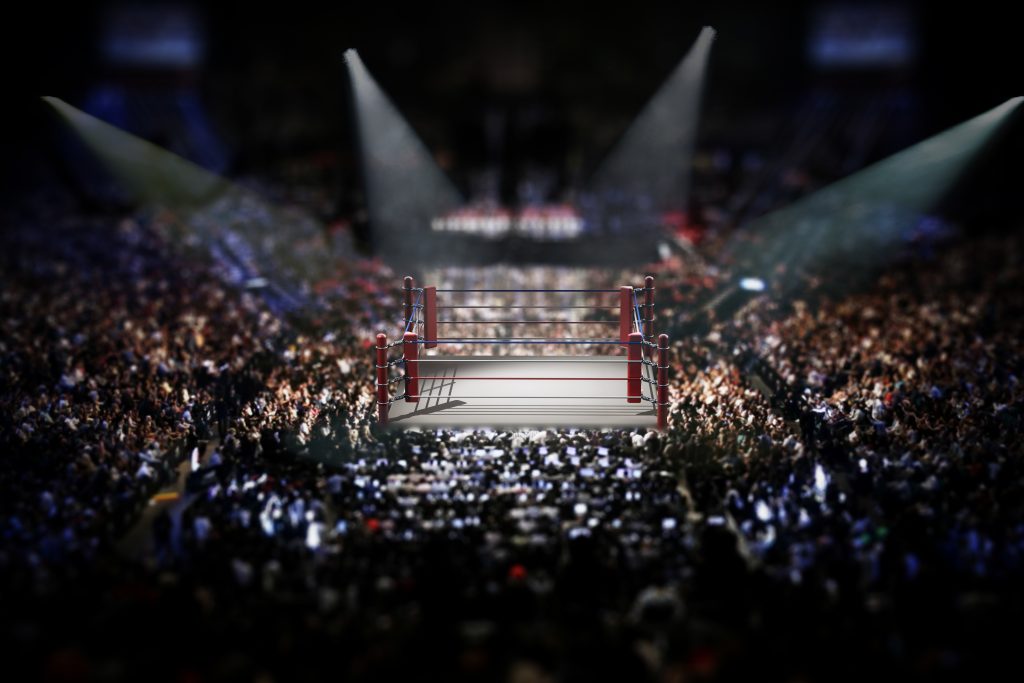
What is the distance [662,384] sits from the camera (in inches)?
381

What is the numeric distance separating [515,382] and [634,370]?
1.93 metres

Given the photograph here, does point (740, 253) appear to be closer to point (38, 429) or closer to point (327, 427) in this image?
point (327, 427)

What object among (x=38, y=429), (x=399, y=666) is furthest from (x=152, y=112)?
(x=399, y=666)

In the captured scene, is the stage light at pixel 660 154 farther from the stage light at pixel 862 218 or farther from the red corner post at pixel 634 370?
Answer: the red corner post at pixel 634 370

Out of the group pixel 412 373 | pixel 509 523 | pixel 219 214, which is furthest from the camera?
pixel 219 214

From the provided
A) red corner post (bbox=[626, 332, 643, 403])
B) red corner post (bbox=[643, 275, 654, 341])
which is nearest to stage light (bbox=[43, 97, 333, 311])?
red corner post (bbox=[643, 275, 654, 341])

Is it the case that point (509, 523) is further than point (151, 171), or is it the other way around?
point (151, 171)

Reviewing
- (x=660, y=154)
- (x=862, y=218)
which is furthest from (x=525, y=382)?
(x=660, y=154)

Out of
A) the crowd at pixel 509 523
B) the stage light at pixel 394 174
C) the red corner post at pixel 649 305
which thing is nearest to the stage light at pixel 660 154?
the stage light at pixel 394 174

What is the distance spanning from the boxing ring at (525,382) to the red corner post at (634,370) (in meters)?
0.01

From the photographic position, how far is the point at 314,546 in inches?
307

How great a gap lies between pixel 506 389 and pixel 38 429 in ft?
19.7

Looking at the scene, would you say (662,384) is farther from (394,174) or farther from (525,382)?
(394,174)

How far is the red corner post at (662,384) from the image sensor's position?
9.63m
